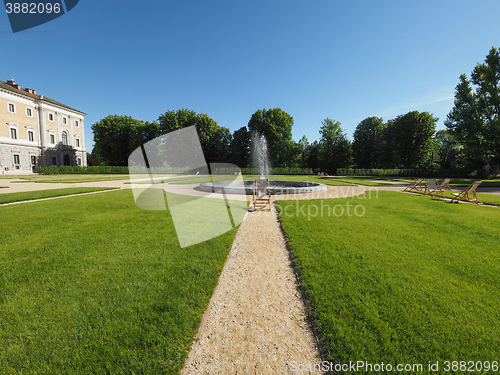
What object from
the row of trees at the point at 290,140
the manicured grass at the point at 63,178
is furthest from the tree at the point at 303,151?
the manicured grass at the point at 63,178

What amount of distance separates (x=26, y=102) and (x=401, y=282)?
2777 inches

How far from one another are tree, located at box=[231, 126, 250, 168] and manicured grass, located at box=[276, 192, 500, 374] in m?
46.1

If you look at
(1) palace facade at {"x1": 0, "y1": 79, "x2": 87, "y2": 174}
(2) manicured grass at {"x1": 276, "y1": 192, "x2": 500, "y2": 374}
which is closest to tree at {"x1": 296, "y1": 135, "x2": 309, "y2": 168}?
(2) manicured grass at {"x1": 276, "y1": 192, "x2": 500, "y2": 374}

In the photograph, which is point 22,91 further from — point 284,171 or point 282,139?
point 284,171

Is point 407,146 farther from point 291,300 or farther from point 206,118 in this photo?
point 291,300

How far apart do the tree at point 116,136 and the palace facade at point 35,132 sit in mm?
6243

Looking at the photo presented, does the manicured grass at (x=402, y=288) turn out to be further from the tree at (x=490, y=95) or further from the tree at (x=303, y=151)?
the tree at (x=303, y=151)

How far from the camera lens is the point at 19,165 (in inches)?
1676

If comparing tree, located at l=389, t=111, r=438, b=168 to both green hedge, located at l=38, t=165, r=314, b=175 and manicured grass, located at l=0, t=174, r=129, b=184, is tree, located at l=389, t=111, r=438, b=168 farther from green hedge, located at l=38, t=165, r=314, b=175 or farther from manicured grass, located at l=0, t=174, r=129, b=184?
manicured grass, located at l=0, t=174, r=129, b=184

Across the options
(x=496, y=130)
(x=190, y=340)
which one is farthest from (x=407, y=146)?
(x=190, y=340)

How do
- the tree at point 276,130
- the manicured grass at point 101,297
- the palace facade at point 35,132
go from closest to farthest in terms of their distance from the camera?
the manicured grass at point 101,297
the palace facade at point 35,132
the tree at point 276,130

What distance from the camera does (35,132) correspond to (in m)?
46.3

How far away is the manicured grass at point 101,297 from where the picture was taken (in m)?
2.13

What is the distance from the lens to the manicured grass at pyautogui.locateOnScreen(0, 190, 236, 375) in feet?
7.00
